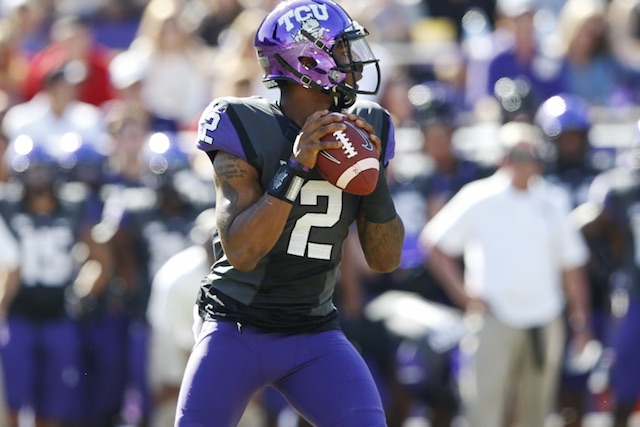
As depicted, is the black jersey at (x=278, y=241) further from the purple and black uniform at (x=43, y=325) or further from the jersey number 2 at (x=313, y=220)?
the purple and black uniform at (x=43, y=325)

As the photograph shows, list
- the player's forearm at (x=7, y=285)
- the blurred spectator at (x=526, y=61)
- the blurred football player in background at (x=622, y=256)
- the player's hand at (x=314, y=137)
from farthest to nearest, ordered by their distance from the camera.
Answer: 1. the blurred spectator at (x=526, y=61)
2. the blurred football player in background at (x=622, y=256)
3. the player's forearm at (x=7, y=285)
4. the player's hand at (x=314, y=137)

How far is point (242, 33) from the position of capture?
930cm

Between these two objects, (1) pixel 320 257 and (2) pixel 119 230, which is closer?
(1) pixel 320 257

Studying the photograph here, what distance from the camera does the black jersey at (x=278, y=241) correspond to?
3941mm

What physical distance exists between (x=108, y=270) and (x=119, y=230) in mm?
258

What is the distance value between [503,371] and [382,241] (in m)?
3.58

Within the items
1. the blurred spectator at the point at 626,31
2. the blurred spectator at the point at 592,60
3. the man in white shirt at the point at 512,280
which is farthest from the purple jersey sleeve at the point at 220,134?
the blurred spectator at the point at 626,31

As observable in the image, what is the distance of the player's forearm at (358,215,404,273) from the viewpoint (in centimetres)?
411

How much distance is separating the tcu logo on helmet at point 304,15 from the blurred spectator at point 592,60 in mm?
5516

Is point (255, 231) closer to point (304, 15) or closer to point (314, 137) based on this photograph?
point (314, 137)

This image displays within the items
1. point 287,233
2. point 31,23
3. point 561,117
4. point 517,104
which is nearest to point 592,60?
point 517,104

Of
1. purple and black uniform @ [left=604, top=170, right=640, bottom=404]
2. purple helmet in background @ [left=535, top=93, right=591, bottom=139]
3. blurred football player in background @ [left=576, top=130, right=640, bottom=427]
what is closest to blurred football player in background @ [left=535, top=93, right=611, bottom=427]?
purple helmet in background @ [left=535, top=93, right=591, bottom=139]

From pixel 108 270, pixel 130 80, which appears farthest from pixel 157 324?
pixel 130 80

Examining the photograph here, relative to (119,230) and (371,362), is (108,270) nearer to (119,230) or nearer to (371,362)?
(119,230)
